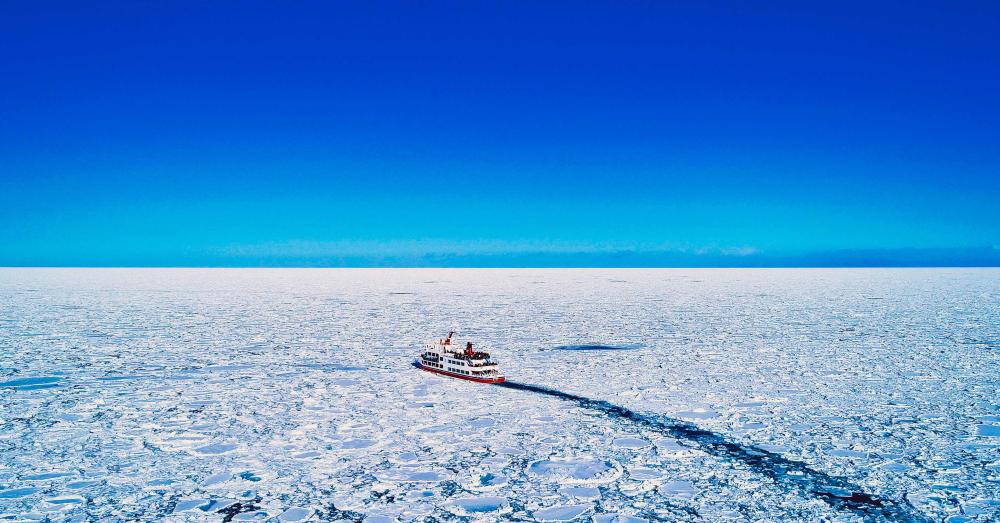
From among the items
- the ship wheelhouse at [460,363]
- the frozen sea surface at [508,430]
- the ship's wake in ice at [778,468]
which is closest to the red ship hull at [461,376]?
the ship wheelhouse at [460,363]

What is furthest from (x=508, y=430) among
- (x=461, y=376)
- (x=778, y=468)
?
(x=461, y=376)

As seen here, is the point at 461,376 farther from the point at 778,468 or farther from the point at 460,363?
the point at 778,468

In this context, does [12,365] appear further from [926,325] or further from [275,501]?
[926,325]

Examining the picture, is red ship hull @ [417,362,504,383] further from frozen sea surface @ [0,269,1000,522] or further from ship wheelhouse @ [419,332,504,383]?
frozen sea surface @ [0,269,1000,522]

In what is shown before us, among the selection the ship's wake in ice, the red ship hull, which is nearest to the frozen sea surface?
the ship's wake in ice

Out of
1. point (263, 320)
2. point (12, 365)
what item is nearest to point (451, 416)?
point (12, 365)
